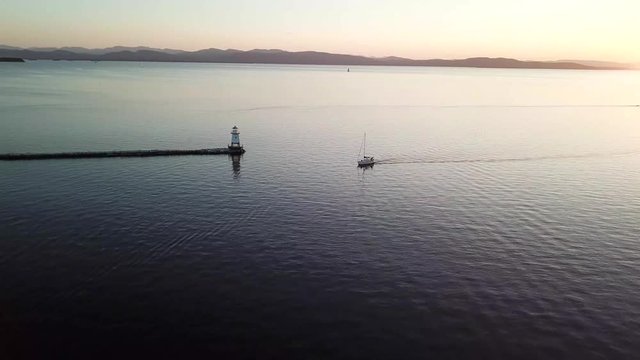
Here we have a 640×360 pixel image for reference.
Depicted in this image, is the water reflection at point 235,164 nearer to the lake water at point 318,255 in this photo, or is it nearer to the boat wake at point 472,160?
the lake water at point 318,255

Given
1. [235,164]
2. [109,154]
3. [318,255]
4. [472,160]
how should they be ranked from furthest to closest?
1. [472,160]
2. [109,154]
3. [235,164]
4. [318,255]

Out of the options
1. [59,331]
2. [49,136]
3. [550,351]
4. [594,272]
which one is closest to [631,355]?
[550,351]

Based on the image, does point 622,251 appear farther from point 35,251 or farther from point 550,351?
point 35,251

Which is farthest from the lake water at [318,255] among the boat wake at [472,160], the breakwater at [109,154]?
the breakwater at [109,154]

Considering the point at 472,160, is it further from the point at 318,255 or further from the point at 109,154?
the point at 109,154

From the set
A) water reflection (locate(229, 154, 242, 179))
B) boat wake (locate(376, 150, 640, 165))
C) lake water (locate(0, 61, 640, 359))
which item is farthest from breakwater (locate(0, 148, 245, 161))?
boat wake (locate(376, 150, 640, 165))

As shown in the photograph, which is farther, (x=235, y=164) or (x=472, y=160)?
(x=472, y=160)

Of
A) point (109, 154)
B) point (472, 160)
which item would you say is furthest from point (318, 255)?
point (472, 160)

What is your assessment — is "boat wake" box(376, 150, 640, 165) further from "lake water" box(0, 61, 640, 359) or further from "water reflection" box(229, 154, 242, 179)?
"water reflection" box(229, 154, 242, 179)
